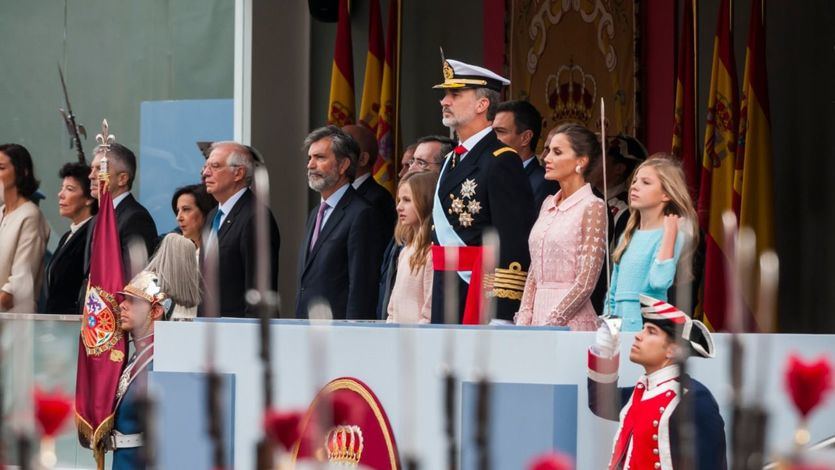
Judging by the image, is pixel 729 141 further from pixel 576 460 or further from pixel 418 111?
pixel 576 460

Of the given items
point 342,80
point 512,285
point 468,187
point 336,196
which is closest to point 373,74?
point 342,80

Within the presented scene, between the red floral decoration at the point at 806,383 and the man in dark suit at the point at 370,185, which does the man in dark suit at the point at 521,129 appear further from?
the red floral decoration at the point at 806,383

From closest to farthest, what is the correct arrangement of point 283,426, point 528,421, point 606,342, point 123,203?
point 283,426 → point 606,342 → point 528,421 → point 123,203

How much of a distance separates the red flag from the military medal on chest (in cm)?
123

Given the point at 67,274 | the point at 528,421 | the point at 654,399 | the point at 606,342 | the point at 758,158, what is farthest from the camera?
the point at 758,158

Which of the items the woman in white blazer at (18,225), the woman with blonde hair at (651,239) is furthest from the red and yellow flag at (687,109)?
the woman with blonde hair at (651,239)

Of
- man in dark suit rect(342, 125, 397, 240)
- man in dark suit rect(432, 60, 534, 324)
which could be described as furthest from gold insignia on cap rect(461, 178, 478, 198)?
man in dark suit rect(342, 125, 397, 240)

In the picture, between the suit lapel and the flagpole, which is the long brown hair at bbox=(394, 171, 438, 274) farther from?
the flagpole

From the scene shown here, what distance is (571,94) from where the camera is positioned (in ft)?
30.0

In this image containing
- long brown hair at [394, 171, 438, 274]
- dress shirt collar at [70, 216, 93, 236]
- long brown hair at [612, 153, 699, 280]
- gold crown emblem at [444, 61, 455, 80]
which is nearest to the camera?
long brown hair at [612, 153, 699, 280]

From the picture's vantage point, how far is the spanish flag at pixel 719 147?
25.5ft

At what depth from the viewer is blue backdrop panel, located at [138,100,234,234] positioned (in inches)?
356

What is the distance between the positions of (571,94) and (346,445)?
536 cm

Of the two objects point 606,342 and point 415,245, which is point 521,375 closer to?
point 606,342
